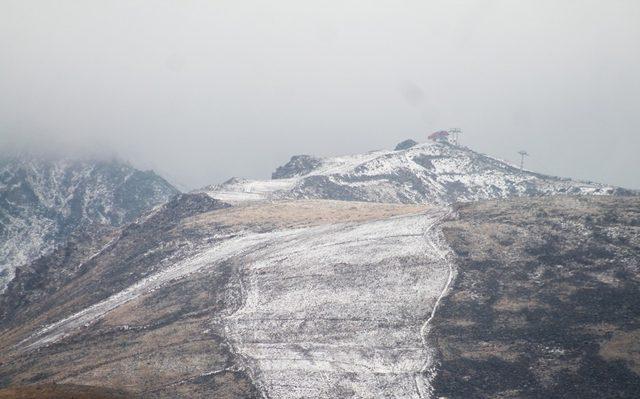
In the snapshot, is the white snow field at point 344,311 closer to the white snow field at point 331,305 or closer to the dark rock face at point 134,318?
the white snow field at point 331,305

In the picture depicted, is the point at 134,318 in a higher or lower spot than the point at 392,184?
higher

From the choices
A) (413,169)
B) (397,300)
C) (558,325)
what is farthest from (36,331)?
(413,169)

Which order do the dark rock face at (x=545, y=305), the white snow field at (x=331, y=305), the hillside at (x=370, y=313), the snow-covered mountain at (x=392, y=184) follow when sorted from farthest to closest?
1. the snow-covered mountain at (x=392, y=184)
2. the white snow field at (x=331, y=305)
3. the hillside at (x=370, y=313)
4. the dark rock face at (x=545, y=305)

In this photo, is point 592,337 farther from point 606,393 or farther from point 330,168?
point 330,168

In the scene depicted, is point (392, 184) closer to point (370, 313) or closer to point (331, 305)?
point (331, 305)

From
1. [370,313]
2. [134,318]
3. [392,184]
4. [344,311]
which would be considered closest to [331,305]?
[344,311]

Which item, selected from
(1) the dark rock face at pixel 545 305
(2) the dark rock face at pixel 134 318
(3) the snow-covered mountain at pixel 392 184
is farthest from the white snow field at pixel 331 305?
(3) the snow-covered mountain at pixel 392 184

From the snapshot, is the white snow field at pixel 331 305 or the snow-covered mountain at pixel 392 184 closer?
the white snow field at pixel 331 305
